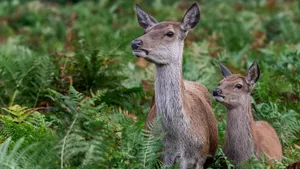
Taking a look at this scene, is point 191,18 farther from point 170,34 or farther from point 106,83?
point 106,83

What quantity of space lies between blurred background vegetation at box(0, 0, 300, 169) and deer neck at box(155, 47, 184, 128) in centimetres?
28

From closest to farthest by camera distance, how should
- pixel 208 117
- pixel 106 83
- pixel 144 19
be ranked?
1. pixel 208 117
2. pixel 144 19
3. pixel 106 83

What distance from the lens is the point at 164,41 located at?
6.88 metres

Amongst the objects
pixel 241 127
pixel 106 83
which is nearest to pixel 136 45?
pixel 241 127

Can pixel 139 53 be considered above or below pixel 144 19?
below

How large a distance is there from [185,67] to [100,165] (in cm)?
501

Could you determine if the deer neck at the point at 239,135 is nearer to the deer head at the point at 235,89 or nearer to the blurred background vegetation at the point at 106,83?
the deer head at the point at 235,89

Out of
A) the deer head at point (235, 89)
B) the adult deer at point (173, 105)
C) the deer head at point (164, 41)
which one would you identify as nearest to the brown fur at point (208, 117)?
the adult deer at point (173, 105)

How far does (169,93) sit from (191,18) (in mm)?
938

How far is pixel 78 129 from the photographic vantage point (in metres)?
5.90

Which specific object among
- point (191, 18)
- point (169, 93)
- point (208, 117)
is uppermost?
point (191, 18)

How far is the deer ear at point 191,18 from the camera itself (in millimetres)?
7195

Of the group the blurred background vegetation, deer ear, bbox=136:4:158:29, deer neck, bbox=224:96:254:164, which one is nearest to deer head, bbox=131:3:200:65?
deer ear, bbox=136:4:158:29

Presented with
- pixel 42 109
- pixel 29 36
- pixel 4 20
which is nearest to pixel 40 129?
pixel 42 109
